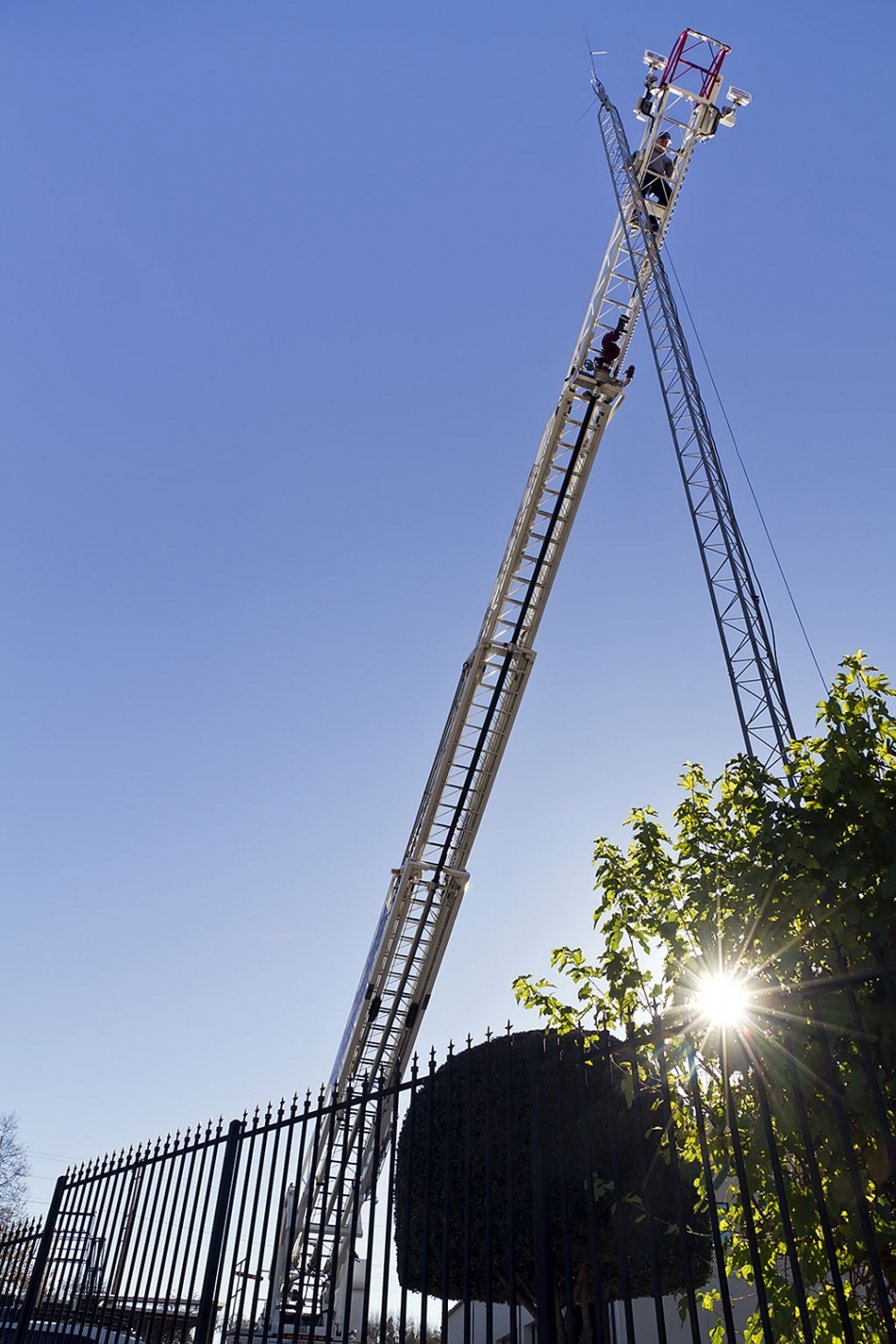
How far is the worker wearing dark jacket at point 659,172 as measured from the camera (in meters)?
20.8

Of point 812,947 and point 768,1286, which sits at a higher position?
point 812,947

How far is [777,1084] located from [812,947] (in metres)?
1.04

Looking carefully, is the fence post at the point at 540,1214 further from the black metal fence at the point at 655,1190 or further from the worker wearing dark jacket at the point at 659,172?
the worker wearing dark jacket at the point at 659,172

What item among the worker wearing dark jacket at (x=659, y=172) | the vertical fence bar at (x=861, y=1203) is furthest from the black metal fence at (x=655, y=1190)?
the worker wearing dark jacket at (x=659, y=172)

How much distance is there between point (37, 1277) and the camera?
1014cm

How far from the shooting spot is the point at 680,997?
677cm

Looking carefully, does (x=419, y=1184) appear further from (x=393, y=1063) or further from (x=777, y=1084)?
(x=777, y=1084)

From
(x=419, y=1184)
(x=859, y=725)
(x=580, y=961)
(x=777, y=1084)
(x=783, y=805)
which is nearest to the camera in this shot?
(x=777, y=1084)

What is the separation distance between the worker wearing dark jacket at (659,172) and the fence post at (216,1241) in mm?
20419

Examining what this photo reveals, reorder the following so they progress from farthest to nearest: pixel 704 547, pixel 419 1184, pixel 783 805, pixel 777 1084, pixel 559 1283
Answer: pixel 704 547, pixel 559 1283, pixel 419 1184, pixel 783 805, pixel 777 1084

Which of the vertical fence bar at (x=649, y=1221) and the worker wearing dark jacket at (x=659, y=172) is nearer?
the vertical fence bar at (x=649, y=1221)

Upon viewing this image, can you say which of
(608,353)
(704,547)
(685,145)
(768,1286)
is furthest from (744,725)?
(685,145)

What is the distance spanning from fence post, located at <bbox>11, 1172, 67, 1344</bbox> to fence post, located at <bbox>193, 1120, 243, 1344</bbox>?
3.55 m

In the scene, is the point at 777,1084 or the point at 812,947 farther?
the point at 812,947
